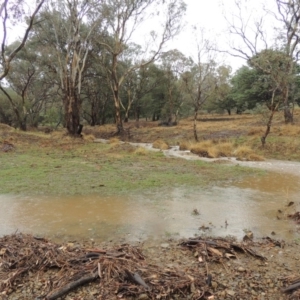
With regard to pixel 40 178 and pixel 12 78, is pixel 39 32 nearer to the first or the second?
pixel 12 78

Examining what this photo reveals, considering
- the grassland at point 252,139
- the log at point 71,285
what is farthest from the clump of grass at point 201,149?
the log at point 71,285

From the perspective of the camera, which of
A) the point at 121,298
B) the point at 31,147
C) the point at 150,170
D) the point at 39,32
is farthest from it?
the point at 39,32

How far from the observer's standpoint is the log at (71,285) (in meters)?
3.58

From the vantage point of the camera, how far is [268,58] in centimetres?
1794

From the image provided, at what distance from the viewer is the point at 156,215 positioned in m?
6.70

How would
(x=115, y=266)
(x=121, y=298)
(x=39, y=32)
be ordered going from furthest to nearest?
1. (x=39, y=32)
2. (x=115, y=266)
3. (x=121, y=298)

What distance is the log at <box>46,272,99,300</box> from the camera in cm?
358

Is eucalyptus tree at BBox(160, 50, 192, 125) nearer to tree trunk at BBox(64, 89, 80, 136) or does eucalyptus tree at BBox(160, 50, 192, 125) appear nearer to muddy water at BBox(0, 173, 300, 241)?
tree trunk at BBox(64, 89, 80, 136)

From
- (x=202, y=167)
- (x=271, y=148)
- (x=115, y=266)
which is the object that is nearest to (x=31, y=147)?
(x=202, y=167)

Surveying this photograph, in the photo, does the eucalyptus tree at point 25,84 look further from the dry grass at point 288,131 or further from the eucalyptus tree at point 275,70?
the dry grass at point 288,131

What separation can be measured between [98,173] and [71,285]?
735 centimetres

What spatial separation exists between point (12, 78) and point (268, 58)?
80.7ft

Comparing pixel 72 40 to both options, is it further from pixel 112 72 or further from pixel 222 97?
pixel 222 97

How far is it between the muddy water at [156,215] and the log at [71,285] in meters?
1.51
